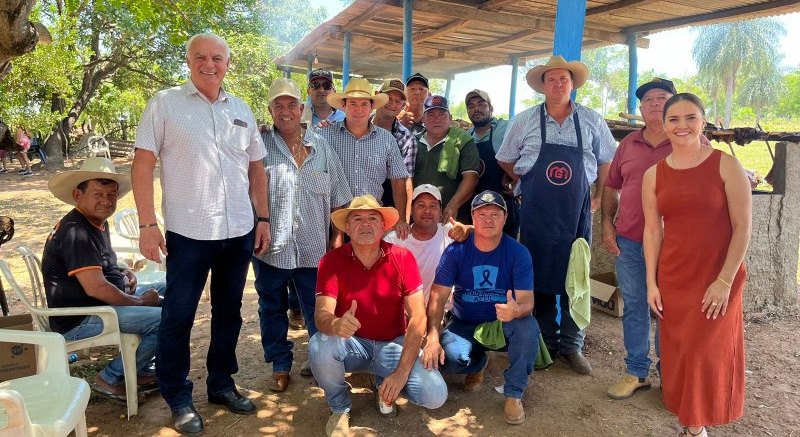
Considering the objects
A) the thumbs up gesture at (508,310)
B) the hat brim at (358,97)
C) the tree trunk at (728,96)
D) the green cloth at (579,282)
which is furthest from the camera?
the tree trunk at (728,96)

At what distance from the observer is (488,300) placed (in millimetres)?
3391

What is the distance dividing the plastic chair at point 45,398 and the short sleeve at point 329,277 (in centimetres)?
120

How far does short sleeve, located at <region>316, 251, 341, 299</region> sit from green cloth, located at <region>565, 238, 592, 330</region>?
65.9 inches

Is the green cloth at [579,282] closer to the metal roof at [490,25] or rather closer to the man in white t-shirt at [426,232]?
the man in white t-shirt at [426,232]

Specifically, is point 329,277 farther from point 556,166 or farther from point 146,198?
point 556,166

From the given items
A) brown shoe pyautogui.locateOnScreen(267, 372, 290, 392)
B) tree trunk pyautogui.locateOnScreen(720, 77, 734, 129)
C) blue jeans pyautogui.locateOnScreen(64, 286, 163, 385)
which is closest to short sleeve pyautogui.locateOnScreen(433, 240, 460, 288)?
brown shoe pyautogui.locateOnScreen(267, 372, 290, 392)

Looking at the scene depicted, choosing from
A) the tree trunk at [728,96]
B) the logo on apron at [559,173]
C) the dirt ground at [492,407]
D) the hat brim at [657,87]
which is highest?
the tree trunk at [728,96]

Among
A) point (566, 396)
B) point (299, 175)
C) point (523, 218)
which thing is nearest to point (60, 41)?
point (299, 175)

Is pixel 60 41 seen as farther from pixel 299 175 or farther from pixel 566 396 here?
pixel 566 396

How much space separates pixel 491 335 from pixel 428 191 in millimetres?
1051

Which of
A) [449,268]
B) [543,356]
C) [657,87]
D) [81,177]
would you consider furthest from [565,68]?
[81,177]

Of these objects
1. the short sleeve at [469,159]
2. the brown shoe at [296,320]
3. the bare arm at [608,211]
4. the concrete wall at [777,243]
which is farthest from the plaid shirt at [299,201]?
the concrete wall at [777,243]

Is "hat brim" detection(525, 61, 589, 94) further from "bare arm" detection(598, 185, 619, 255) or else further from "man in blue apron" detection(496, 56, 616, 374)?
"bare arm" detection(598, 185, 619, 255)

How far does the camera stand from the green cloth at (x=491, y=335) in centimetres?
329
